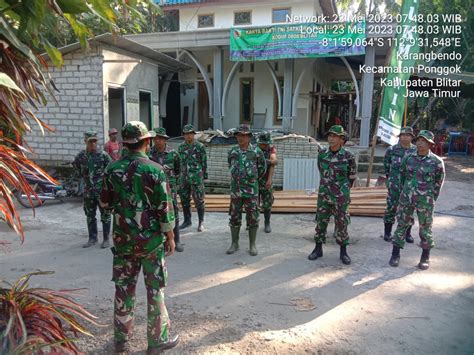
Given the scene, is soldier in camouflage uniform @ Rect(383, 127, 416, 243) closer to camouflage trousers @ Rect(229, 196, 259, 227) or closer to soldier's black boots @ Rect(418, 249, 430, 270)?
soldier's black boots @ Rect(418, 249, 430, 270)

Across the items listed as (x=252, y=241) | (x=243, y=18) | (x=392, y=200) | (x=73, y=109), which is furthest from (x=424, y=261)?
(x=243, y=18)

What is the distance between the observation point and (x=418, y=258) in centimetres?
506

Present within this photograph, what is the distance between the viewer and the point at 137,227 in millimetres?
2809

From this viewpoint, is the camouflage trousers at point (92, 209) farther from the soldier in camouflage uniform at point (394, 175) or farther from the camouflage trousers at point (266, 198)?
the soldier in camouflage uniform at point (394, 175)

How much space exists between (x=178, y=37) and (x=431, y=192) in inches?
404

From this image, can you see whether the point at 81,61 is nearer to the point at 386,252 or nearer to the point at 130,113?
the point at 130,113

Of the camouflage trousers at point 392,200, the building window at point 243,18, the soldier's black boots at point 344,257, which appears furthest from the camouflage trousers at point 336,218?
the building window at point 243,18

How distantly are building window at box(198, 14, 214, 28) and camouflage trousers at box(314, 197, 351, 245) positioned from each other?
14757 millimetres

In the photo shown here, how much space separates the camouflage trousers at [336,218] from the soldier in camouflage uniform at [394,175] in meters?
Answer: 1.32

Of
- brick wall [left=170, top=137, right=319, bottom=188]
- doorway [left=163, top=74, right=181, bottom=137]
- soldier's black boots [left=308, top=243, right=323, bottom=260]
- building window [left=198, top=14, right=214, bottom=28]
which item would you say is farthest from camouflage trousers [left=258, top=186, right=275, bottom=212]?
building window [left=198, top=14, right=214, bottom=28]

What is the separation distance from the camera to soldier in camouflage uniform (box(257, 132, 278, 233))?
6.12 m

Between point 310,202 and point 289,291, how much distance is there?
377cm

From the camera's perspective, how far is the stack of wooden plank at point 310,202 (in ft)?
23.7

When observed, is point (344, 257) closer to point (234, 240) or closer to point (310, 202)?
point (234, 240)
